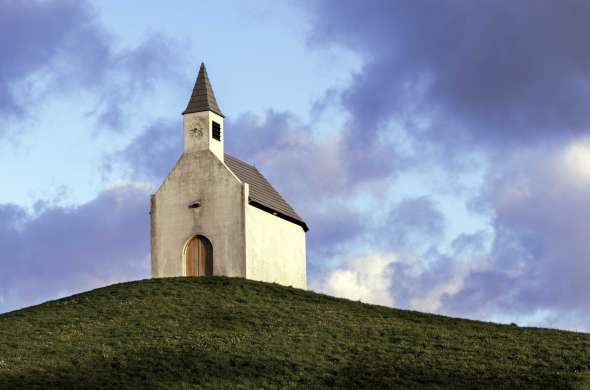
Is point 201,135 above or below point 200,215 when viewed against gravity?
above

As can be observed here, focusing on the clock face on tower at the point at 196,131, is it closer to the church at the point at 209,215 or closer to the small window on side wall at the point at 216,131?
the church at the point at 209,215

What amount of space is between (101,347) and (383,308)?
52.4 ft

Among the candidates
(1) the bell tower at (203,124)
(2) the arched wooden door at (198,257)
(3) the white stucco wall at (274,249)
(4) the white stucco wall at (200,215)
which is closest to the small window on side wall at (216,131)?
(1) the bell tower at (203,124)

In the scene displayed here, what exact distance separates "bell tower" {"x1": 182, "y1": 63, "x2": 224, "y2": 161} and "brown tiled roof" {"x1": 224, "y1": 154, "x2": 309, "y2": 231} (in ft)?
4.90

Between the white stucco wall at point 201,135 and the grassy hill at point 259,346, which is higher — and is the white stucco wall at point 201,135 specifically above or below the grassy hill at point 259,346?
above

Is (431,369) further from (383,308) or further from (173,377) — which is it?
(383,308)

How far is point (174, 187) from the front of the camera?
53969 millimetres

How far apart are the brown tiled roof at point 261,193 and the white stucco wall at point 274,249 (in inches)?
13.7

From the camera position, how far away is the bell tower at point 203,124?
54.2 meters

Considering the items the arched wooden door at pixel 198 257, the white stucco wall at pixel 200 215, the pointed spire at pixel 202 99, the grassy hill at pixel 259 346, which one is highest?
the pointed spire at pixel 202 99

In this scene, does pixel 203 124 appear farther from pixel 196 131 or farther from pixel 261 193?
pixel 261 193

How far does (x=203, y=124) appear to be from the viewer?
54469 millimetres

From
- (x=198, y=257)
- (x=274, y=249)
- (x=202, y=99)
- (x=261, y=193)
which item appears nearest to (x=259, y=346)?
(x=198, y=257)

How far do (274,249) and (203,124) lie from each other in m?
8.21
